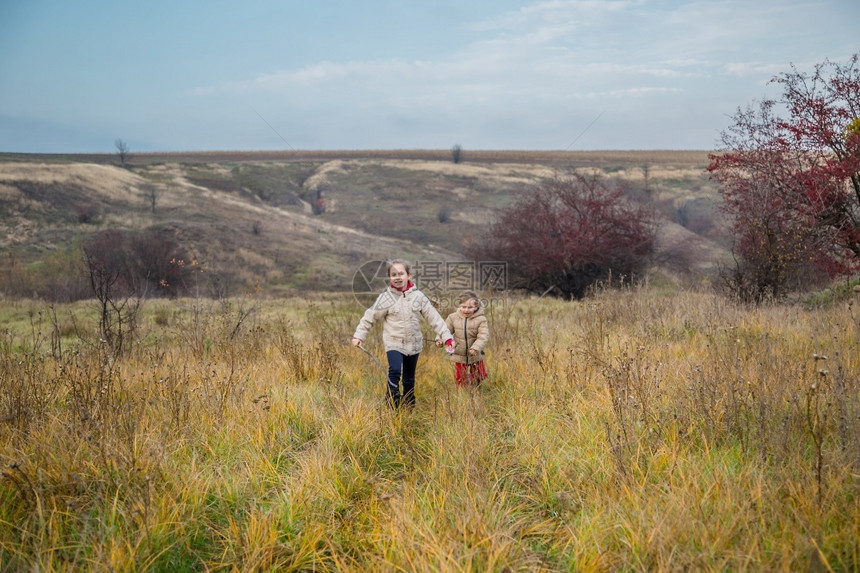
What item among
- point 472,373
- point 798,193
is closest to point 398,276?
point 472,373

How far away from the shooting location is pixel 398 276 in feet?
16.2

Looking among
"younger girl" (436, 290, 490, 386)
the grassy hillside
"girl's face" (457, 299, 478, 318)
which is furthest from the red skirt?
the grassy hillside

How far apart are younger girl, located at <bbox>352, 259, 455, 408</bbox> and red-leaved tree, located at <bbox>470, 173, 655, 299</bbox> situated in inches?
530

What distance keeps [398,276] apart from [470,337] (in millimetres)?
1083

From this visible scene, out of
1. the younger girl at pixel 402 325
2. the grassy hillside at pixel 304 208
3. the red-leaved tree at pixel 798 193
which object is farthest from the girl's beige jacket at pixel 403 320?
the grassy hillside at pixel 304 208

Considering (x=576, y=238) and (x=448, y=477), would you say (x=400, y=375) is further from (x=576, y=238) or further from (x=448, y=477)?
(x=576, y=238)

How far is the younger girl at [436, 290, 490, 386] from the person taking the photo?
5191 millimetres

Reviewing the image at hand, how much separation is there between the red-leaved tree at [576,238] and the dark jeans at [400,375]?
1354 centimetres

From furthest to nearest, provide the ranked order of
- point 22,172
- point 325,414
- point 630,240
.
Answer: point 22,172 < point 630,240 < point 325,414

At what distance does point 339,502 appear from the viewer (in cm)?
294

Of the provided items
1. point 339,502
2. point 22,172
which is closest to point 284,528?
point 339,502

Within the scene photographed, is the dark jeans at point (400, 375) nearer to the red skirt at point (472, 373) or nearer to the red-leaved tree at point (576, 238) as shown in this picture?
the red skirt at point (472, 373)

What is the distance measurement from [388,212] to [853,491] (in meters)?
49.9

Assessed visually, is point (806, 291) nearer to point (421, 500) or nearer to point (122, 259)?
point (421, 500)
